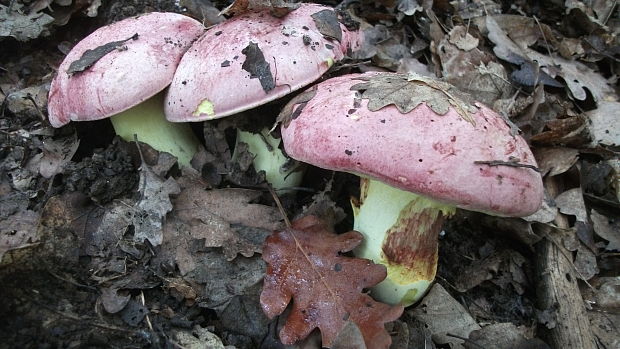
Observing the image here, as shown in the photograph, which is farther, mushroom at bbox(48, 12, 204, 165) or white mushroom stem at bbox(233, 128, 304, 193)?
white mushroom stem at bbox(233, 128, 304, 193)

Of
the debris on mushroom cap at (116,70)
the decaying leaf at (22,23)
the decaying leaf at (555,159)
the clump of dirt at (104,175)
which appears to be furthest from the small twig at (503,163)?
the decaying leaf at (22,23)

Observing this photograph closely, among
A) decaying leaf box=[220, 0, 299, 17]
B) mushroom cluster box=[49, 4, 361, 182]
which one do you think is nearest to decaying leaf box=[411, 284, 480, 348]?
mushroom cluster box=[49, 4, 361, 182]

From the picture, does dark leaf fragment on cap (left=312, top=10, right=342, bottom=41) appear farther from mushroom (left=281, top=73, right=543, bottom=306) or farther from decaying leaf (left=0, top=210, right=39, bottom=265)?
decaying leaf (left=0, top=210, right=39, bottom=265)

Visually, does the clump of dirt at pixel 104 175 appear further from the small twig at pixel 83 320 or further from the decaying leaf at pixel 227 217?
the small twig at pixel 83 320

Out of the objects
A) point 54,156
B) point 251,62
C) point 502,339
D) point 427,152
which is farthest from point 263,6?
point 502,339

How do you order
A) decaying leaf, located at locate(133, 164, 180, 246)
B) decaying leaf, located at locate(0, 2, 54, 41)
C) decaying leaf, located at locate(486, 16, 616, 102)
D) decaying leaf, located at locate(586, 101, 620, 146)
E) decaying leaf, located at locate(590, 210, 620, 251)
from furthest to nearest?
decaying leaf, located at locate(486, 16, 616, 102), decaying leaf, located at locate(586, 101, 620, 146), decaying leaf, located at locate(0, 2, 54, 41), decaying leaf, located at locate(590, 210, 620, 251), decaying leaf, located at locate(133, 164, 180, 246)

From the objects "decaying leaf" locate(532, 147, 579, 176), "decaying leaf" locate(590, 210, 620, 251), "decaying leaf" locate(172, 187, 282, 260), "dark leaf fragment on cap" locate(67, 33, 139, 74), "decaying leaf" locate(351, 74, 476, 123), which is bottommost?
"decaying leaf" locate(590, 210, 620, 251)
